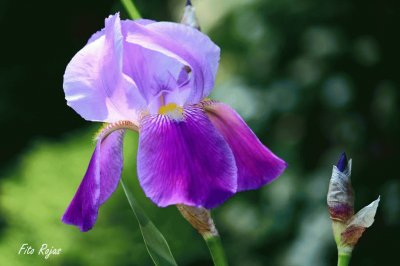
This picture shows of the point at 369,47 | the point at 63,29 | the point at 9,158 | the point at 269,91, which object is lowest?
the point at 9,158

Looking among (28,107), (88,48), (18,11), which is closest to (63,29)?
(18,11)

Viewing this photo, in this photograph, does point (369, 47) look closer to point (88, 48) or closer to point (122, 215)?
point (122, 215)

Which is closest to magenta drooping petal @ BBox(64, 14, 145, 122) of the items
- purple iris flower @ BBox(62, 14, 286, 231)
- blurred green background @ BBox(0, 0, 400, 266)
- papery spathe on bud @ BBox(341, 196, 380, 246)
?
purple iris flower @ BBox(62, 14, 286, 231)

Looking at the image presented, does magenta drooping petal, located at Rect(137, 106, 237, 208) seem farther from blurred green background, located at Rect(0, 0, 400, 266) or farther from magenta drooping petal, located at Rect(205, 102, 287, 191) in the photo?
blurred green background, located at Rect(0, 0, 400, 266)

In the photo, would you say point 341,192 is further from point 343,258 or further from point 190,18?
point 190,18

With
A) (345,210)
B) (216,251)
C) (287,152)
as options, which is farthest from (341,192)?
(287,152)

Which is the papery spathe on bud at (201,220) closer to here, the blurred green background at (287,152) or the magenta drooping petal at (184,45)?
the magenta drooping petal at (184,45)
